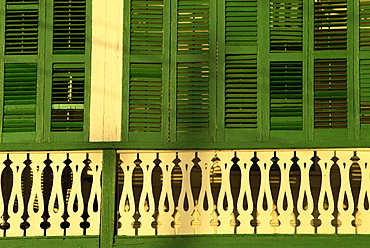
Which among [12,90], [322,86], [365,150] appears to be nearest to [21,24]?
[12,90]

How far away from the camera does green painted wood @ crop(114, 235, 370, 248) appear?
6.96 metres

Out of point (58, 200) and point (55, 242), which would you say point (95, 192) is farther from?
point (55, 242)

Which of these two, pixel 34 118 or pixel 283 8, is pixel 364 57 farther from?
pixel 34 118

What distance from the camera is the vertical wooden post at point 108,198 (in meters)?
7.06

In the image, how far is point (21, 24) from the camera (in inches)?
286

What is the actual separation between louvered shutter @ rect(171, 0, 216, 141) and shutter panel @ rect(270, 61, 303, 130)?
0.74m

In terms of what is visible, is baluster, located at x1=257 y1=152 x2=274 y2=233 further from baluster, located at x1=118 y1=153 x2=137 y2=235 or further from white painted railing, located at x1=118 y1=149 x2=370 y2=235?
baluster, located at x1=118 y1=153 x2=137 y2=235


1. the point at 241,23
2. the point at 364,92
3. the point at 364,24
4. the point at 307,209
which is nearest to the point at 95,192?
the point at 307,209

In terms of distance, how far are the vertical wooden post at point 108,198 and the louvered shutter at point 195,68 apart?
0.89 metres

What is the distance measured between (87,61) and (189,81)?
129 centimetres

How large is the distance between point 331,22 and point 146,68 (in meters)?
2.36

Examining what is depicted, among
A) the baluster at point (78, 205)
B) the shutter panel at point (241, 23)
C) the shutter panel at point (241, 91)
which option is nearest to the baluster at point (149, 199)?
the baluster at point (78, 205)

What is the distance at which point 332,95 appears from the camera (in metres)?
7.05

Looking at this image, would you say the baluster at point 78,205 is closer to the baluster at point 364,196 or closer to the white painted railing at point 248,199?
the white painted railing at point 248,199
